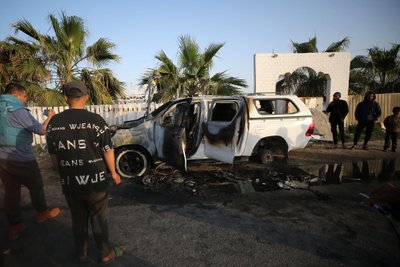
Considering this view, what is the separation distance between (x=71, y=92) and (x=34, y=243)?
1940 millimetres

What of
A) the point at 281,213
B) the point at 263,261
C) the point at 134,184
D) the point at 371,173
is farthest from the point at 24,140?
the point at 371,173

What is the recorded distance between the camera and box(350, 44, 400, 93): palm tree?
14.9 m

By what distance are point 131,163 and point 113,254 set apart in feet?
9.64

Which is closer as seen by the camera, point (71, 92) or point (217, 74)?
point (71, 92)

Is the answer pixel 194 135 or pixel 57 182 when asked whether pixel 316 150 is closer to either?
pixel 194 135

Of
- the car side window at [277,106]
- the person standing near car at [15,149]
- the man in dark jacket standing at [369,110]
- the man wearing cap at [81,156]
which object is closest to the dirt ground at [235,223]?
the person standing near car at [15,149]

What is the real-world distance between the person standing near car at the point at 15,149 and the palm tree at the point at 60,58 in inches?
257

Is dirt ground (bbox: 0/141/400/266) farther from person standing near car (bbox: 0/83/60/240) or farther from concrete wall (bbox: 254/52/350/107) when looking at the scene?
concrete wall (bbox: 254/52/350/107)

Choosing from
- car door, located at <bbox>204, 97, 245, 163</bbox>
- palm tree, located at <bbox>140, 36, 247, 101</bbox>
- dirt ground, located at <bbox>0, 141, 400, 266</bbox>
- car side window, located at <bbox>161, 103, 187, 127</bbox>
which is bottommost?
dirt ground, located at <bbox>0, 141, 400, 266</bbox>

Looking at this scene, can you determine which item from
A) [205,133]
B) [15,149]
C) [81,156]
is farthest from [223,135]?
[15,149]

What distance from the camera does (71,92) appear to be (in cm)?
219

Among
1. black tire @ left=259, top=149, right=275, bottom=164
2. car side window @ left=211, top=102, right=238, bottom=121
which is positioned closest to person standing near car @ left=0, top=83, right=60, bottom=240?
car side window @ left=211, top=102, right=238, bottom=121

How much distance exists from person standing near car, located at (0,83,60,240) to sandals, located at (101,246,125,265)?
1.37 meters

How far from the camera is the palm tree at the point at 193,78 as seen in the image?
32.4 ft
